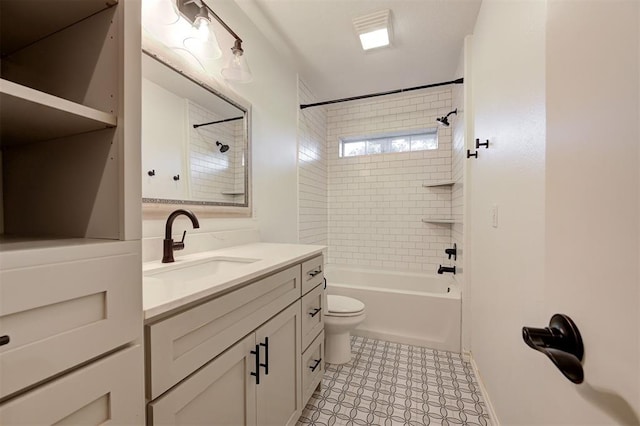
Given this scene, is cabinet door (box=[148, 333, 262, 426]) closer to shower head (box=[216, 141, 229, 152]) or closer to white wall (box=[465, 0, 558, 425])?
white wall (box=[465, 0, 558, 425])

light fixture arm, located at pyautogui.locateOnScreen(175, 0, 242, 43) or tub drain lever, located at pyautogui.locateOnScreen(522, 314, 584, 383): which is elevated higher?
light fixture arm, located at pyautogui.locateOnScreen(175, 0, 242, 43)

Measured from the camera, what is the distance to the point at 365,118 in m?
3.45

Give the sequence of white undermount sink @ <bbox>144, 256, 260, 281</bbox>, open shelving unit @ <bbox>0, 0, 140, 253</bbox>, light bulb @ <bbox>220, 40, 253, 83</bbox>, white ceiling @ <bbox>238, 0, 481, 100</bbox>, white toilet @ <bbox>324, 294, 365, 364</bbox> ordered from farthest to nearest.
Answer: white toilet @ <bbox>324, 294, 365, 364</bbox> < white ceiling @ <bbox>238, 0, 481, 100</bbox> < light bulb @ <bbox>220, 40, 253, 83</bbox> < white undermount sink @ <bbox>144, 256, 260, 281</bbox> < open shelving unit @ <bbox>0, 0, 140, 253</bbox>

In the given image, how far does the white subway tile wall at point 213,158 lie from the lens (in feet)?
4.98

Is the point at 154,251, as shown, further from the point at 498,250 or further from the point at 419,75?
the point at 419,75

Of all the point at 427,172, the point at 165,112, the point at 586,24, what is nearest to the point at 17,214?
the point at 165,112

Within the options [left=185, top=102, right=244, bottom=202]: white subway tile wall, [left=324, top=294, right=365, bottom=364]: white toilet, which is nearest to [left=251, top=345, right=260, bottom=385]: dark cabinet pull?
[left=185, top=102, right=244, bottom=202]: white subway tile wall

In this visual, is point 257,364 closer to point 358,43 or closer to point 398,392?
point 398,392

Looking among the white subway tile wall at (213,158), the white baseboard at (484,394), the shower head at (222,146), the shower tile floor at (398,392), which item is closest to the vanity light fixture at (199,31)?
the white subway tile wall at (213,158)

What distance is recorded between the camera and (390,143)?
3.43 meters

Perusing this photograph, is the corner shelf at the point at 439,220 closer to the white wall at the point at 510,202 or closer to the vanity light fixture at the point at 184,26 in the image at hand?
the white wall at the point at 510,202

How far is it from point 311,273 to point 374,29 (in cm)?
178

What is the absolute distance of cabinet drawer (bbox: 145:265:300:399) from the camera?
65cm

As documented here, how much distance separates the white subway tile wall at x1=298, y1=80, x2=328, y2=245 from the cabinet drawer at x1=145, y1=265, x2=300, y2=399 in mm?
1654
